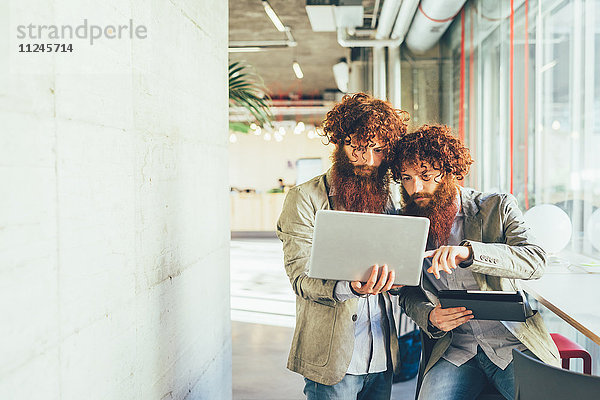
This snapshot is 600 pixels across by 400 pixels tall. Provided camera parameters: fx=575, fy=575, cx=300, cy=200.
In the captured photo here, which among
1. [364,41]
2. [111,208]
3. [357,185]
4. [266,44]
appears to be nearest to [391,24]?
[364,41]

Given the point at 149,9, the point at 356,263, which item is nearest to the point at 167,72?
the point at 149,9

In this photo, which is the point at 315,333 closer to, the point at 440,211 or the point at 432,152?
the point at 440,211

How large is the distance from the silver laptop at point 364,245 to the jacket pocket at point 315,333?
0.87ft

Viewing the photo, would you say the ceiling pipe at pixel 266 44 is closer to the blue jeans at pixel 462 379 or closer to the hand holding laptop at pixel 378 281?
the blue jeans at pixel 462 379

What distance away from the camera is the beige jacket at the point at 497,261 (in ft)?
5.77

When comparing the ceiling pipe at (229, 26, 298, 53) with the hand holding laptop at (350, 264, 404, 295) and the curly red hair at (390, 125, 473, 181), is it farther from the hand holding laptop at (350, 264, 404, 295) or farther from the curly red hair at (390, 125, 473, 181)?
the hand holding laptop at (350, 264, 404, 295)

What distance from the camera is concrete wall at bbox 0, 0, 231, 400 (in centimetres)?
118

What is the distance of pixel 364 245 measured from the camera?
1.59m

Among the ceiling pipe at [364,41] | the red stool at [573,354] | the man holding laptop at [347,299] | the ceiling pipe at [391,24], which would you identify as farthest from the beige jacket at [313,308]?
the ceiling pipe at [364,41]

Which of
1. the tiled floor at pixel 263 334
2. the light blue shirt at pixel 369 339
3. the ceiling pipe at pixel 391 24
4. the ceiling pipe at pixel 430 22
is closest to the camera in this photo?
the light blue shirt at pixel 369 339

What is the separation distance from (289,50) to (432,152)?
963cm

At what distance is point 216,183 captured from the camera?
8.41 feet

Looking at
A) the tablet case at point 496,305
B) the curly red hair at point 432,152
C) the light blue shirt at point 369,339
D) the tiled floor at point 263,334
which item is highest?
the curly red hair at point 432,152

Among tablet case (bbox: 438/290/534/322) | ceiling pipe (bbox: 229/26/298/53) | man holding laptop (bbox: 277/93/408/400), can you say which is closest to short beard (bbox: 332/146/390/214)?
man holding laptop (bbox: 277/93/408/400)
